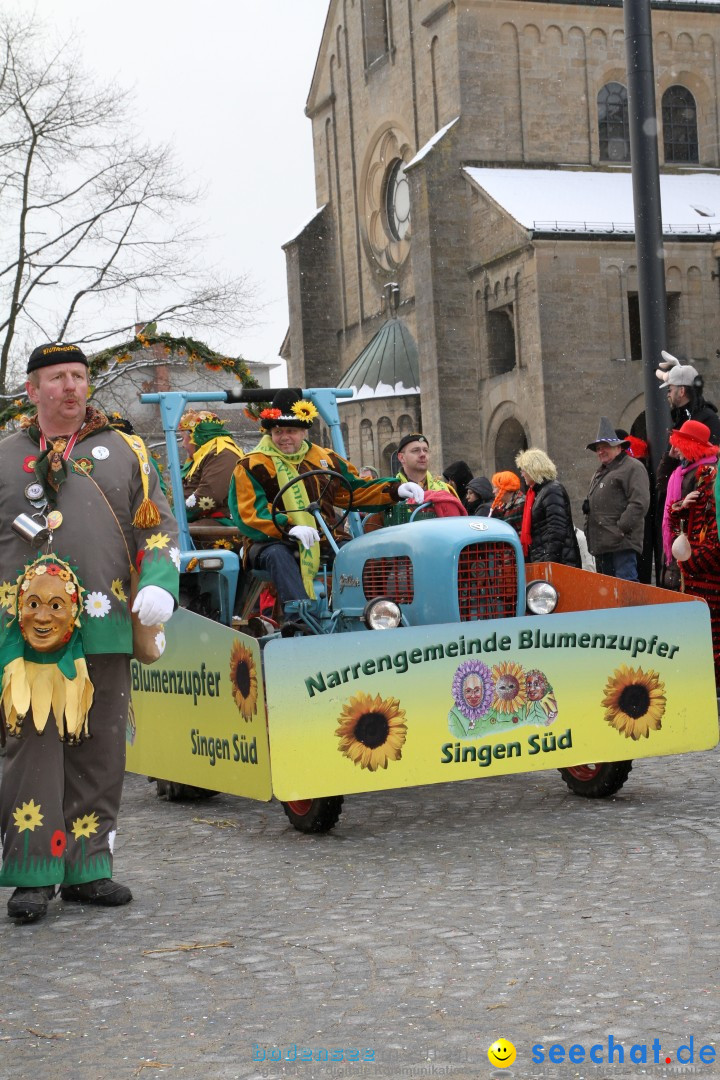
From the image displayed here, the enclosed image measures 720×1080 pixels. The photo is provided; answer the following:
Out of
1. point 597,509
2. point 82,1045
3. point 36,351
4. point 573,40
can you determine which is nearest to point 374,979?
point 82,1045

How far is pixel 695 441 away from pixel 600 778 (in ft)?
9.16

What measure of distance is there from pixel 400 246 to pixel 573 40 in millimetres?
7142

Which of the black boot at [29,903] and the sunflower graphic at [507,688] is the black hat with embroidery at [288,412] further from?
the black boot at [29,903]

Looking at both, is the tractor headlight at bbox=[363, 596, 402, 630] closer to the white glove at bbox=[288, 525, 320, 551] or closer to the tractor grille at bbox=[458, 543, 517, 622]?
the tractor grille at bbox=[458, 543, 517, 622]

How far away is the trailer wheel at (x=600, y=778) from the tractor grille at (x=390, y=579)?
4.24 feet

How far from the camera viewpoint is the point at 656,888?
17.3ft

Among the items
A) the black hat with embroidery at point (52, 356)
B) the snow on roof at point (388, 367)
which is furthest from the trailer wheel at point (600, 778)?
the snow on roof at point (388, 367)

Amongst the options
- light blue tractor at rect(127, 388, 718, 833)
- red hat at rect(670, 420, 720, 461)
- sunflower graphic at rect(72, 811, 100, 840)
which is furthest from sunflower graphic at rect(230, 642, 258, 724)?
red hat at rect(670, 420, 720, 461)

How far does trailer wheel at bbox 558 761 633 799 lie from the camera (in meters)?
7.21

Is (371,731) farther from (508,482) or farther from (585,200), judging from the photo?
(585,200)

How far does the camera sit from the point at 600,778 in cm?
727

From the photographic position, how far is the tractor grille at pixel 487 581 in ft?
23.1

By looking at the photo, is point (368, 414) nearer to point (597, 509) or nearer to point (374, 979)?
point (597, 509)

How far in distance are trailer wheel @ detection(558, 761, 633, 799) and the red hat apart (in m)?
2.65
